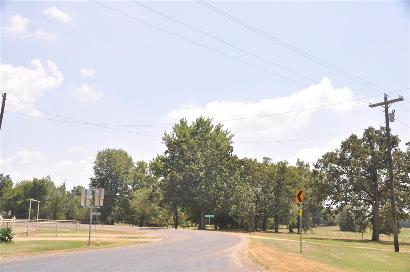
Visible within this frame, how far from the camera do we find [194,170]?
7294 centimetres

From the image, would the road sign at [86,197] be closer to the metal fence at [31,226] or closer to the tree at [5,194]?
the metal fence at [31,226]

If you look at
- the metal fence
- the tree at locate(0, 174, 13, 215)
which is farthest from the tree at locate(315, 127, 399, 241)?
the tree at locate(0, 174, 13, 215)

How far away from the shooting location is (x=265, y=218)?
88.8m

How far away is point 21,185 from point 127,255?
134 meters

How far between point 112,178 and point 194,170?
160 ft

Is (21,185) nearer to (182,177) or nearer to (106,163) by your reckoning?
(106,163)

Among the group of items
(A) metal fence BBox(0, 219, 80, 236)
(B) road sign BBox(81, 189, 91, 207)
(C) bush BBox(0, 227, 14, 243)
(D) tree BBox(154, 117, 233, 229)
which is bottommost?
(A) metal fence BBox(0, 219, 80, 236)

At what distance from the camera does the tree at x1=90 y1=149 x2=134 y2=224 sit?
112 m

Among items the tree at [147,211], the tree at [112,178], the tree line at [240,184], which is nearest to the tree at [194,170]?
the tree line at [240,184]

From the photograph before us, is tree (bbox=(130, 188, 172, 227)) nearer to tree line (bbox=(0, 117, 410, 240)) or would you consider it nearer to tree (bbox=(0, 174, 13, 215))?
tree line (bbox=(0, 117, 410, 240))

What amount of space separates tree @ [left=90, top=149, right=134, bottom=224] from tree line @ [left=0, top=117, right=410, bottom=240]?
0.26 m

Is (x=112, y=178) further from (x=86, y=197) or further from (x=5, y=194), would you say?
(x=86, y=197)

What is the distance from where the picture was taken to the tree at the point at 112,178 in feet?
366

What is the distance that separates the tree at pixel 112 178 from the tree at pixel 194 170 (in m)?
32.4
